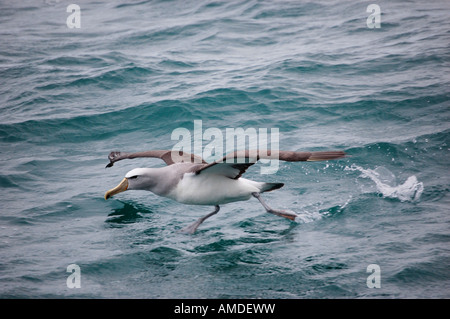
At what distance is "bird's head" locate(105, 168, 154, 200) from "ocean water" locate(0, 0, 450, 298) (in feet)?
2.12

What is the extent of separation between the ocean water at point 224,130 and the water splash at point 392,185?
0.04 meters

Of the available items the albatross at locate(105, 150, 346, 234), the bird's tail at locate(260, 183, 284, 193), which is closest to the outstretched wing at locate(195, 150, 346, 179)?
the albatross at locate(105, 150, 346, 234)

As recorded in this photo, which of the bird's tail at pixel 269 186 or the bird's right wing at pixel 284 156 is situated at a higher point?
the bird's right wing at pixel 284 156

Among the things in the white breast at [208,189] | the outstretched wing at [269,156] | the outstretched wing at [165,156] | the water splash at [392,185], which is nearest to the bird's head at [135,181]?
the white breast at [208,189]

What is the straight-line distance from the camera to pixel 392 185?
33.8 ft

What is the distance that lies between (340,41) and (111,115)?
25.9 ft

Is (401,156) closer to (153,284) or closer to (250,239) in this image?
(250,239)

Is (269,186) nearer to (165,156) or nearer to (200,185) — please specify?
(200,185)

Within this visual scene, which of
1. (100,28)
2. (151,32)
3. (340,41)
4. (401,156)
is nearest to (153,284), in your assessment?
(401,156)

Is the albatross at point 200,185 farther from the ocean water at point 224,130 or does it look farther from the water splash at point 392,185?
the water splash at point 392,185

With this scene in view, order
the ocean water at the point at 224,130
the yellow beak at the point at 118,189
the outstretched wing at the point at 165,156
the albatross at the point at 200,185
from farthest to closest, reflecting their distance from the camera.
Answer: the outstretched wing at the point at 165,156 → the yellow beak at the point at 118,189 → the albatross at the point at 200,185 → the ocean water at the point at 224,130

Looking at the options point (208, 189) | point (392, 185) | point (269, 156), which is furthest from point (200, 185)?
point (392, 185)

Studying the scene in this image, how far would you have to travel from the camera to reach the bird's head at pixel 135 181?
383 inches

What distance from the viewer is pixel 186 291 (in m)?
7.72
